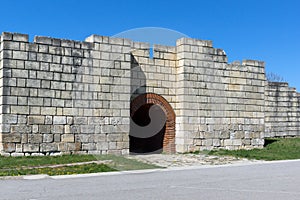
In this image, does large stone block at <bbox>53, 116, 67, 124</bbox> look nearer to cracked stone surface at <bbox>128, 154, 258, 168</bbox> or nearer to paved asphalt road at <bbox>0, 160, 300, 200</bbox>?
cracked stone surface at <bbox>128, 154, 258, 168</bbox>

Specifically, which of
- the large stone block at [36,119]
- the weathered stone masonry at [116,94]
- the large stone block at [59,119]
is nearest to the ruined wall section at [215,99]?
the weathered stone masonry at [116,94]

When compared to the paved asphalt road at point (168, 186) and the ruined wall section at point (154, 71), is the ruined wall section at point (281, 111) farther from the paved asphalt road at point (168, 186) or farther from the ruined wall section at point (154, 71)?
the paved asphalt road at point (168, 186)

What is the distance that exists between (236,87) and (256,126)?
2060 mm

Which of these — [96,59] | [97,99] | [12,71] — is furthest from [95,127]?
[12,71]

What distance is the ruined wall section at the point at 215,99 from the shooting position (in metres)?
15.3

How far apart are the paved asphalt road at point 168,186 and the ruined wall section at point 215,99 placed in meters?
5.18

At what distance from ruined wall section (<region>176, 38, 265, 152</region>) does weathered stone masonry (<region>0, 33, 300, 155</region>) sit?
0.13 ft

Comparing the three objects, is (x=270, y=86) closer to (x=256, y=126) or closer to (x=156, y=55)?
(x=256, y=126)

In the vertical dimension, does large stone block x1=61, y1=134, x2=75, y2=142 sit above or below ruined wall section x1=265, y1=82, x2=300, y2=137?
below

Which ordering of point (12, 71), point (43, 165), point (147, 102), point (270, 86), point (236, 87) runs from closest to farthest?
point (43, 165), point (12, 71), point (147, 102), point (236, 87), point (270, 86)

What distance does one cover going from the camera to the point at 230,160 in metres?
13.1

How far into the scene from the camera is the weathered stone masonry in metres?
12.4


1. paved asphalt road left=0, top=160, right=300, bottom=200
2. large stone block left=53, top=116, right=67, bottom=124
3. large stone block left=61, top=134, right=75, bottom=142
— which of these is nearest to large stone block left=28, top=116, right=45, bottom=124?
large stone block left=53, top=116, right=67, bottom=124

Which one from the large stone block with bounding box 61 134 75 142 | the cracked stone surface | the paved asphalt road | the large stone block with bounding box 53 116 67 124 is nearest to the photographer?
the paved asphalt road
